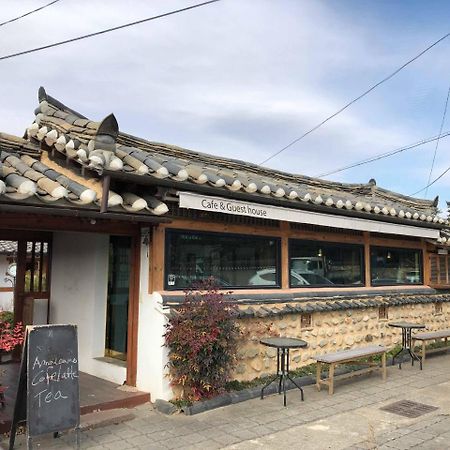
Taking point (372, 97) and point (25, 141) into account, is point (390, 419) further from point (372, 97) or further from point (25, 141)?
point (372, 97)

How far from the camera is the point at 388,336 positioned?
9812mm

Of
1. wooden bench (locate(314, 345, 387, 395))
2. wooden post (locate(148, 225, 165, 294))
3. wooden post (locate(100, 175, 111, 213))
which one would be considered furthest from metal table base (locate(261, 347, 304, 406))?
wooden post (locate(100, 175, 111, 213))

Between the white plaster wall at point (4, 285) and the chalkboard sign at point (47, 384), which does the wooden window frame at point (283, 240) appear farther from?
the white plaster wall at point (4, 285)

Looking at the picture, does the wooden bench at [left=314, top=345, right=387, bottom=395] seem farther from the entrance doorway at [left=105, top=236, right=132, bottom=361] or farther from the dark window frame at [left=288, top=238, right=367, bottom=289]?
the entrance doorway at [left=105, top=236, right=132, bottom=361]

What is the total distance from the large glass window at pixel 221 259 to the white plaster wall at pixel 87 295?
158 cm

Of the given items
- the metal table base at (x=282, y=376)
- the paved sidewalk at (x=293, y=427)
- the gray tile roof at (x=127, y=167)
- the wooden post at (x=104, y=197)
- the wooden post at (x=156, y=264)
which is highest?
the gray tile roof at (x=127, y=167)

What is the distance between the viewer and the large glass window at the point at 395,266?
1005cm

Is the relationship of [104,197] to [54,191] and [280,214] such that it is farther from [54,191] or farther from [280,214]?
[280,214]

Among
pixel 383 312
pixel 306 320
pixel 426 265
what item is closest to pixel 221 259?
pixel 306 320

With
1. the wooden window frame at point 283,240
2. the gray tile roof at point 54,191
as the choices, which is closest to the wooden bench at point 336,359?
the wooden window frame at point 283,240

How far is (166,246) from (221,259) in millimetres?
1073

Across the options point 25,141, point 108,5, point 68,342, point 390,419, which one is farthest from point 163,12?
point 390,419

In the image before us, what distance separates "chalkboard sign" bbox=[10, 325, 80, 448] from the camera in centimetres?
450

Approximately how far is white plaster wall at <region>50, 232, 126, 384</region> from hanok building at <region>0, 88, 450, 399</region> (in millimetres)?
23
